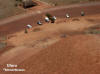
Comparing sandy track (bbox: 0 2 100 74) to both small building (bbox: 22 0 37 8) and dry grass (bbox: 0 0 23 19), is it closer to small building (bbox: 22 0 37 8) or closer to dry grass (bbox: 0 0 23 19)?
dry grass (bbox: 0 0 23 19)

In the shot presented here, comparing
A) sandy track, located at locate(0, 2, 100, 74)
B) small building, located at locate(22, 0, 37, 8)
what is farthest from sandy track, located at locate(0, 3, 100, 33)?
sandy track, located at locate(0, 2, 100, 74)

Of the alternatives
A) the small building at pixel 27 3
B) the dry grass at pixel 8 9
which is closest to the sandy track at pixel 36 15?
the dry grass at pixel 8 9

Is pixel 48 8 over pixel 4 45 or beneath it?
over

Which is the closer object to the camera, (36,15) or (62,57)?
(62,57)

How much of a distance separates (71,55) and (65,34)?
262 inches

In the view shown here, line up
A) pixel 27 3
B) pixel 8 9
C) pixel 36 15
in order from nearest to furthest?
1. pixel 36 15
2. pixel 8 9
3. pixel 27 3

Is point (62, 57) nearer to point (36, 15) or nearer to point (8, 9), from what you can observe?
point (36, 15)

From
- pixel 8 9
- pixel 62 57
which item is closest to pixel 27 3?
pixel 8 9

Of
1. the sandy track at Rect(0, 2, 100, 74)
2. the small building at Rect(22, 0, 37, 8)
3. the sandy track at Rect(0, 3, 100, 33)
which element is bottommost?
the sandy track at Rect(0, 2, 100, 74)

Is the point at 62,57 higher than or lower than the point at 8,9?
lower

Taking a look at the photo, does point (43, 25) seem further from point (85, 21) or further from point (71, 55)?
point (71, 55)

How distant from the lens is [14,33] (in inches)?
1098

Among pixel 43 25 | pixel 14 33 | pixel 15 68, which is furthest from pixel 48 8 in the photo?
pixel 15 68

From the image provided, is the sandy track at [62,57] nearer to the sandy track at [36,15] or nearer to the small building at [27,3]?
the sandy track at [36,15]
